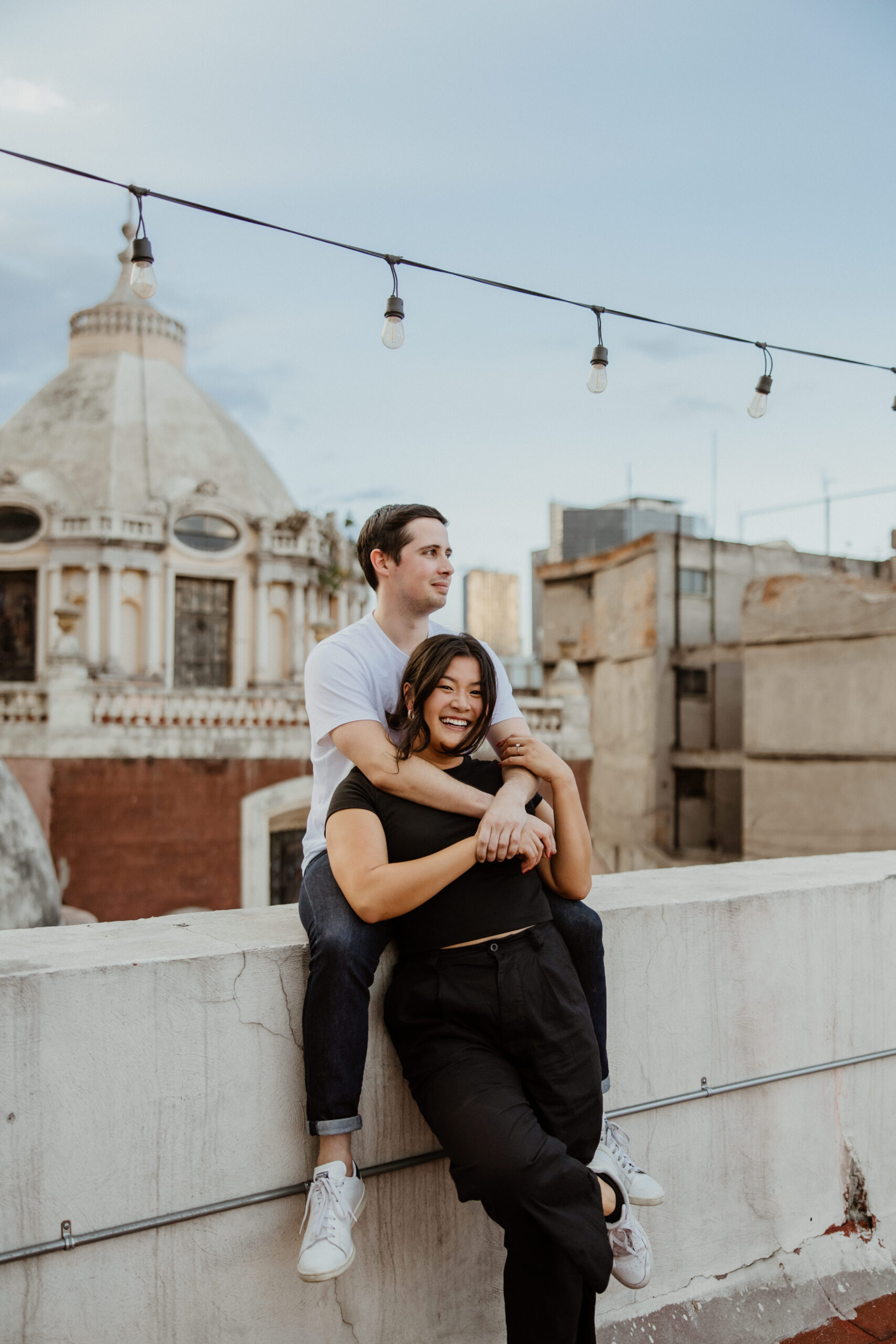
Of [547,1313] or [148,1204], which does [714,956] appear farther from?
[148,1204]

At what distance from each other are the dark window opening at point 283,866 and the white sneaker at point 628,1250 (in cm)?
1701

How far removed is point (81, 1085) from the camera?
1979mm

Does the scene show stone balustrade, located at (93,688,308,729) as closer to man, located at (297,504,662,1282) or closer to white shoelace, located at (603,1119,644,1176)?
man, located at (297,504,662,1282)

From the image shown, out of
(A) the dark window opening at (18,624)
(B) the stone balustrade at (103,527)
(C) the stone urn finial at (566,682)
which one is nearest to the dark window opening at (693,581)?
(C) the stone urn finial at (566,682)

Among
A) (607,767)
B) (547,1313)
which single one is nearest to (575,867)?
(547,1313)

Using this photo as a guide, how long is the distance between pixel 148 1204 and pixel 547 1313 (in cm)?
83

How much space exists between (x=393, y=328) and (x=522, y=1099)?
2983 mm

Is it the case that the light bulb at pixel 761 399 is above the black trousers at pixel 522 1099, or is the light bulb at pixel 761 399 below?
above

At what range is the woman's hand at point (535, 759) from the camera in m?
2.47

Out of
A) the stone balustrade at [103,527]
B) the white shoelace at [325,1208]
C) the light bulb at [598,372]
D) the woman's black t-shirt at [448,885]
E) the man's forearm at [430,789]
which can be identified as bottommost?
the white shoelace at [325,1208]

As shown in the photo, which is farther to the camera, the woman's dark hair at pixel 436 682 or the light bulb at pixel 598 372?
the light bulb at pixel 598 372

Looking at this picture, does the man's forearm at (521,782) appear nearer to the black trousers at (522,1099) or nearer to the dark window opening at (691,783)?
the black trousers at (522,1099)

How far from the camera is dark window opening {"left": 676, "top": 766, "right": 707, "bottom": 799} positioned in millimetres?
23094

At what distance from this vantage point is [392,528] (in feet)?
9.15
